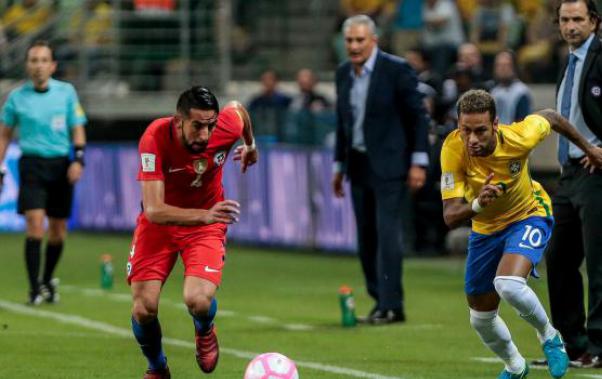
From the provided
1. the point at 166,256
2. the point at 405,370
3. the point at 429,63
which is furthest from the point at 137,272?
the point at 429,63

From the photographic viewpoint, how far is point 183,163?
9.70 m

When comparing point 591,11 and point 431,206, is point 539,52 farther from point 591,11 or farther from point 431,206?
point 591,11

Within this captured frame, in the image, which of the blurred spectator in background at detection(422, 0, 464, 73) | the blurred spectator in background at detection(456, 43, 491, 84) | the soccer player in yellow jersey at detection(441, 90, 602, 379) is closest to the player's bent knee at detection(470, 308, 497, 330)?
the soccer player in yellow jersey at detection(441, 90, 602, 379)

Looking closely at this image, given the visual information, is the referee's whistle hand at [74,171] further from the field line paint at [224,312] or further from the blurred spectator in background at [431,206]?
the blurred spectator in background at [431,206]

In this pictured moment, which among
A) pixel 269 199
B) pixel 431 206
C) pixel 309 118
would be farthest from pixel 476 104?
pixel 269 199

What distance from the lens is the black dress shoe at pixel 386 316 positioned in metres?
13.1

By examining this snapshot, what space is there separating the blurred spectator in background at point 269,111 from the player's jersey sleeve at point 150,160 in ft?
40.9

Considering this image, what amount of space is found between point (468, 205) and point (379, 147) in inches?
164

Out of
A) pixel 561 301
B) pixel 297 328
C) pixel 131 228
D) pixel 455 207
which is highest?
pixel 455 207

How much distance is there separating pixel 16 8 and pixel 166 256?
60.0 ft

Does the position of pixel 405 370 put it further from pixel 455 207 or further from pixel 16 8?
pixel 16 8

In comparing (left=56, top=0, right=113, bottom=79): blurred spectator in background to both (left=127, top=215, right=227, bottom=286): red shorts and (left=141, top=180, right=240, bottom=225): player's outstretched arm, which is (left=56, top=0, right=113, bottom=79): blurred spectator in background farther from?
(left=141, top=180, right=240, bottom=225): player's outstretched arm

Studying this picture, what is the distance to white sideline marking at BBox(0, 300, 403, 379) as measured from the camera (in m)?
10.2

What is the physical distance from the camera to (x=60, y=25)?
26516 mm
